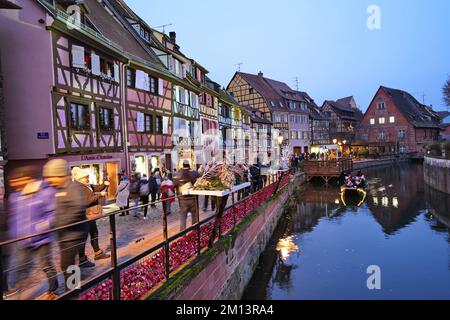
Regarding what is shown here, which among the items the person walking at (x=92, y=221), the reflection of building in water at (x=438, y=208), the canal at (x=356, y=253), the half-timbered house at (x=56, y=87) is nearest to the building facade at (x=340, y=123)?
the reflection of building in water at (x=438, y=208)

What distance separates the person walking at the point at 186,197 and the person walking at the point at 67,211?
9.36ft

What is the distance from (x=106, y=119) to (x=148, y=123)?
4.11 metres

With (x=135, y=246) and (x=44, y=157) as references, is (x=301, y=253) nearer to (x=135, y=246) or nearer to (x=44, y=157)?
(x=135, y=246)

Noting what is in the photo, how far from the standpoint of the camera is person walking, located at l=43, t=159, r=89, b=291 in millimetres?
4480

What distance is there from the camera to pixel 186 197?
25.7 feet

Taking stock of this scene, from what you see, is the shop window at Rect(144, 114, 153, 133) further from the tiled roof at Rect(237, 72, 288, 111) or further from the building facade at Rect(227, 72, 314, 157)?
the tiled roof at Rect(237, 72, 288, 111)

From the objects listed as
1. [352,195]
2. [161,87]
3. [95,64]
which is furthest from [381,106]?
[95,64]

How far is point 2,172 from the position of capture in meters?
11.6

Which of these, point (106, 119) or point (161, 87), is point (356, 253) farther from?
point (161, 87)

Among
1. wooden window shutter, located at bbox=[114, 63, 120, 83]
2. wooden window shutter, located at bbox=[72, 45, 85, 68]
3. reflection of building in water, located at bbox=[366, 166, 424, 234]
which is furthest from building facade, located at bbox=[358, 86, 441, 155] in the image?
wooden window shutter, located at bbox=[72, 45, 85, 68]

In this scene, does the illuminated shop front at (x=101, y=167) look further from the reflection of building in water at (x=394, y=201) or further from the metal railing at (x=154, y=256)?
the reflection of building in water at (x=394, y=201)

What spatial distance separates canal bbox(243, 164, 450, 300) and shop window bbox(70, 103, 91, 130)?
9.60 metres

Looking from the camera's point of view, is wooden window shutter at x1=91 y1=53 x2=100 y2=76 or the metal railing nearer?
the metal railing

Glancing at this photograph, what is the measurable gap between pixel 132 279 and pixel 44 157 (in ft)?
32.7
